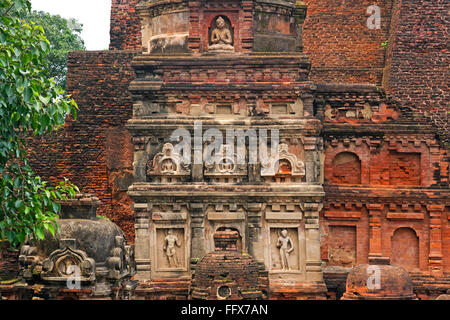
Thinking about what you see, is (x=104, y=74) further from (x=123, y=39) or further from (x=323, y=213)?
(x=323, y=213)

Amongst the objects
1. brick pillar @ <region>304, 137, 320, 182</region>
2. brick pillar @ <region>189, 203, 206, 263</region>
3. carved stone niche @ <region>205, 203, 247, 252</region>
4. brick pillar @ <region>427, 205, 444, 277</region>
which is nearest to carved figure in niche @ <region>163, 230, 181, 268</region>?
brick pillar @ <region>189, 203, 206, 263</region>

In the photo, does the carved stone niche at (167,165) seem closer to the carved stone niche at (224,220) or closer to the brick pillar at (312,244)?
the carved stone niche at (224,220)

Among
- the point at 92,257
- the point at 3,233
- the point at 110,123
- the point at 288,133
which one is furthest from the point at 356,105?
the point at 3,233

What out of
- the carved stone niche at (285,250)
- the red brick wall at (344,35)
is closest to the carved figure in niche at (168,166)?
the carved stone niche at (285,250)

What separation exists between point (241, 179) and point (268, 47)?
143 inches

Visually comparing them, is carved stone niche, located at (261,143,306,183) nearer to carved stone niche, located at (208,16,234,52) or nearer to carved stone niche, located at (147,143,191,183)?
carved stone niche, located at (147,143,191,183)

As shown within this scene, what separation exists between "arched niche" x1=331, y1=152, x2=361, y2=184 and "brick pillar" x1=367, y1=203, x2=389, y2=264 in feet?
3.04

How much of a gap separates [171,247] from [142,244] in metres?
0.74

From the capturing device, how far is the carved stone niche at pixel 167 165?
20781 millimetres

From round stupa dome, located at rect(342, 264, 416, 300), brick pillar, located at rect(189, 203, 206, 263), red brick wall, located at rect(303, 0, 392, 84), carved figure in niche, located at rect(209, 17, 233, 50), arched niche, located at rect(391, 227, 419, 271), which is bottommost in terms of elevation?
round stupa dome, located at rect(342, 264, 416, 300)

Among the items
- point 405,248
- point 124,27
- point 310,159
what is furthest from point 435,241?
point 124,27

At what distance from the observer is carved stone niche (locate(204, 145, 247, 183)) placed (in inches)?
818

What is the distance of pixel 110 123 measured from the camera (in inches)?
994

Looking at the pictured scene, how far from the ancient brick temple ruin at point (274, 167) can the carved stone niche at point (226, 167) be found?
30 mm
